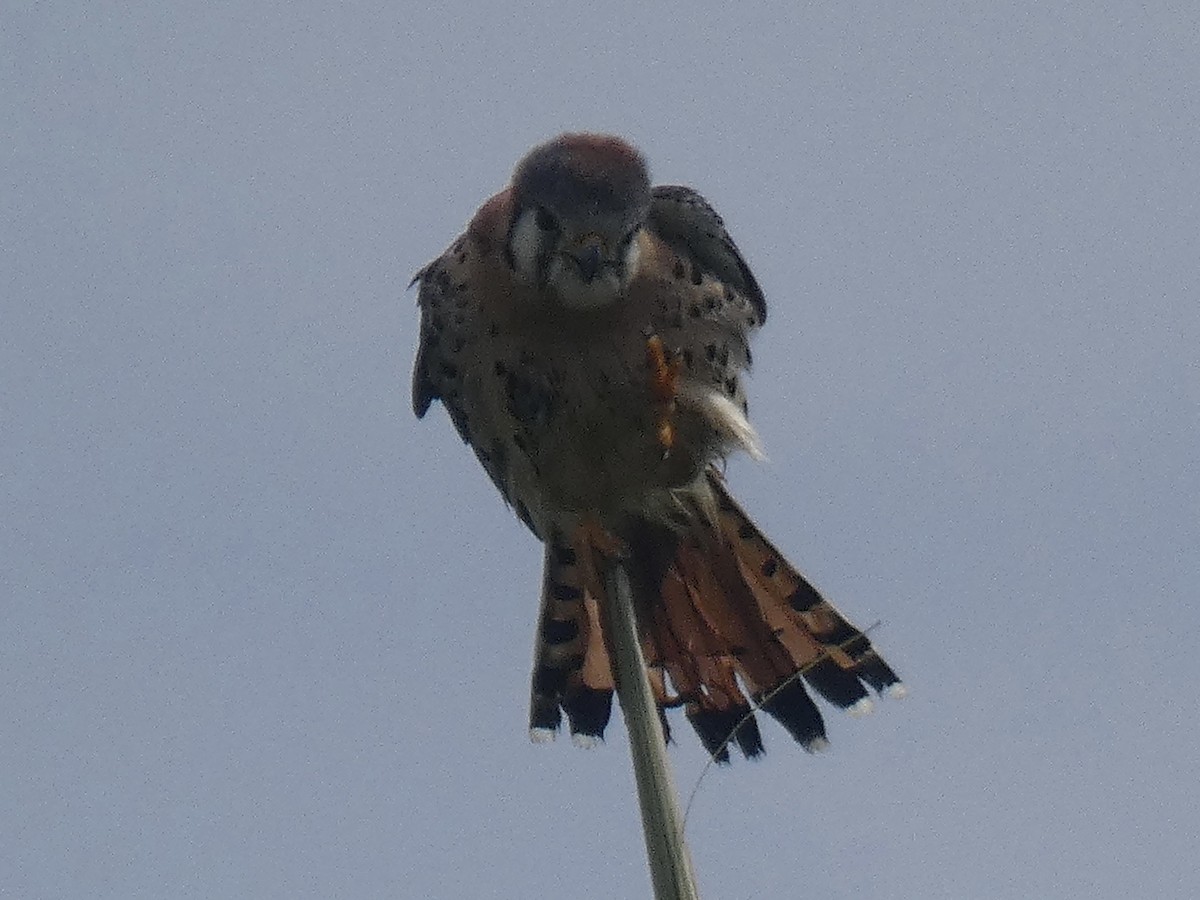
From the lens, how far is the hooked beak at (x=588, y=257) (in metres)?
4.60

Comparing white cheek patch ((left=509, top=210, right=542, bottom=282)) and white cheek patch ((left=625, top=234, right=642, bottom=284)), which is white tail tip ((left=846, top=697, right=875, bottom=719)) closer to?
white cheek patch ((left=625, top=234, right=642, bottom=284))

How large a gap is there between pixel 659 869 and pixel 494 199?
3.29 m

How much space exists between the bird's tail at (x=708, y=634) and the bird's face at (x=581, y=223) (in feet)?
2.55

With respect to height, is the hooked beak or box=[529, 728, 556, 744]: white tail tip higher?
the hooked beak

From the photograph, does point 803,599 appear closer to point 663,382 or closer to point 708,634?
point 708,634

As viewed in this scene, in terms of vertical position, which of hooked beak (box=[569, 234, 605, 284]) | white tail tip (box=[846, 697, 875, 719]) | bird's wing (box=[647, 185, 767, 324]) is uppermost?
bird's wing (box=[647, 185, 767, 324])

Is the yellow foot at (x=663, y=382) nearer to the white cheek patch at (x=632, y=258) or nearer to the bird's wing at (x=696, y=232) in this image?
the white cheek patch at (x=632, y=258)

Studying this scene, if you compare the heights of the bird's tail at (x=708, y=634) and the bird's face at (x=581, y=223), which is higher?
the bird's face at (x=581, y=223)

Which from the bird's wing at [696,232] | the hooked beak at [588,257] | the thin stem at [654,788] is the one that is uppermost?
the bird's wing at [696,232]

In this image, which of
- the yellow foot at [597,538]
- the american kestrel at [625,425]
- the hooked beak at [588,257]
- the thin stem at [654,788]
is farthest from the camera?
the yellow foot at [597,538]

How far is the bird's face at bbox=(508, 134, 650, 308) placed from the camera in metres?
4.62

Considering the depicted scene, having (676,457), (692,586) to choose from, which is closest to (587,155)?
(676,457)

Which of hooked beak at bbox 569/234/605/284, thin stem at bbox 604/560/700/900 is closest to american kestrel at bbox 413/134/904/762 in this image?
hooked beak at bbox 569/234/605/284

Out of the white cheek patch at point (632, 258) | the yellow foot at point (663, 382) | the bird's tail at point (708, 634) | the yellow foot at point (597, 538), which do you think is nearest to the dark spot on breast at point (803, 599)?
the bird's tail at point (708, 634)
